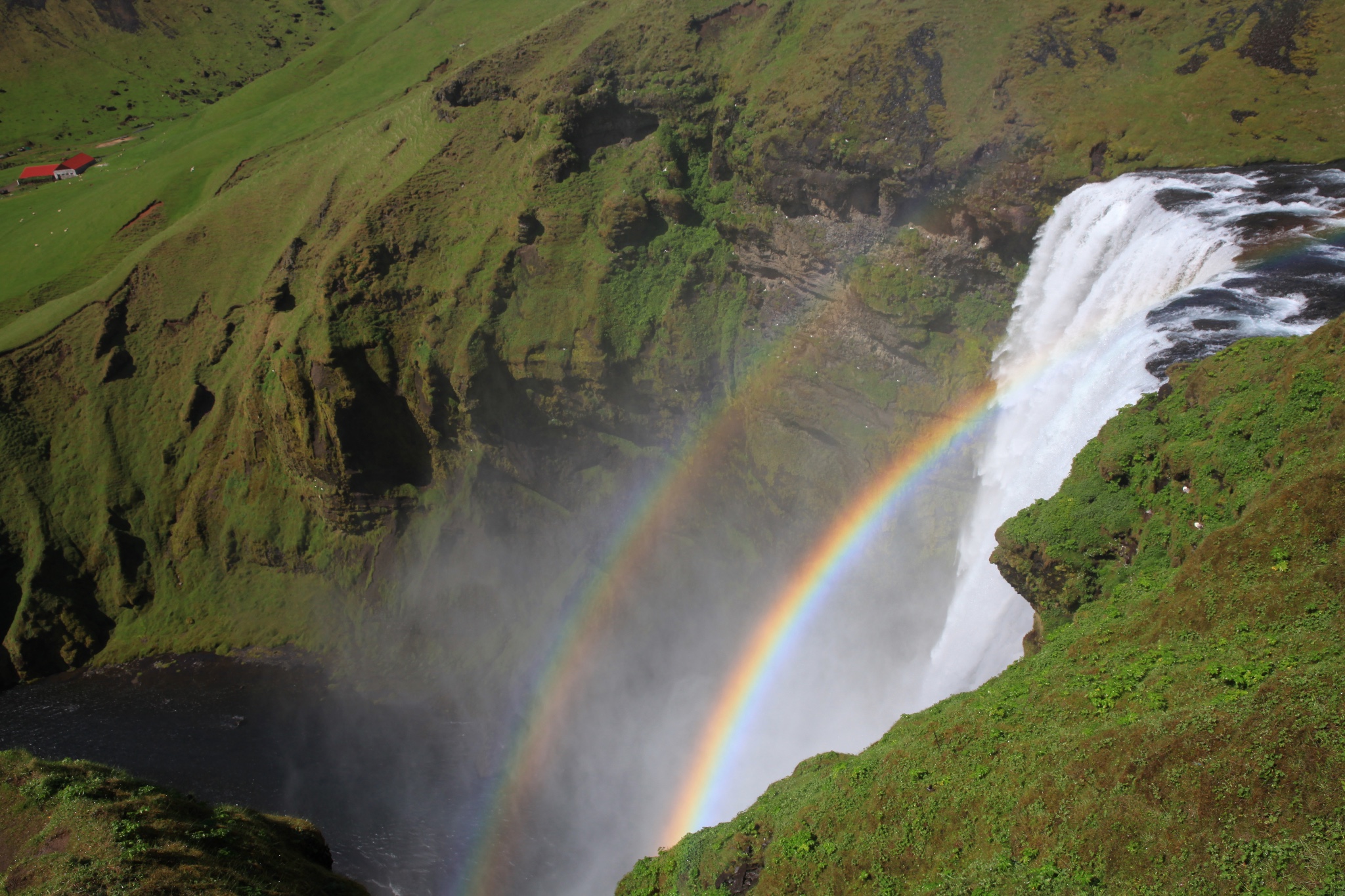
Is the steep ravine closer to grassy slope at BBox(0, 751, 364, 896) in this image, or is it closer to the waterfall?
the waterfall

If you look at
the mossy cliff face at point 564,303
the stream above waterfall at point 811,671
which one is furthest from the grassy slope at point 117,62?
the stream above waterfall at point 811,671

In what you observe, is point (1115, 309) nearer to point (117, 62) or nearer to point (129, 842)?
point (129, 842)

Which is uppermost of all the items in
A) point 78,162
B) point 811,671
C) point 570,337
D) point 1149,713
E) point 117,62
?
point 117,62

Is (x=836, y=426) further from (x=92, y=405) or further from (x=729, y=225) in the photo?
(x=92, y=405)

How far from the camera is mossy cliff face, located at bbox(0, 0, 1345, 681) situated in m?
29.0

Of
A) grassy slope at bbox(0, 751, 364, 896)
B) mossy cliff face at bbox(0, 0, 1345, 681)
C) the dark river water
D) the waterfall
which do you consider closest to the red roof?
mossy cliff face at bbox(0, 0, 1345, 681)

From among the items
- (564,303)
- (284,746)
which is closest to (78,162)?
(564,303)

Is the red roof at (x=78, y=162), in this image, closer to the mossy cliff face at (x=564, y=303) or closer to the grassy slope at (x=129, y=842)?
the mossy cliff face at (x=564, y=303)

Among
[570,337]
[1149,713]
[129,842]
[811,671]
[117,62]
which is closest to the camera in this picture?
[1149,713]

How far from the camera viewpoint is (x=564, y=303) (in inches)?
1431

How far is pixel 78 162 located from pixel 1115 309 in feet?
264

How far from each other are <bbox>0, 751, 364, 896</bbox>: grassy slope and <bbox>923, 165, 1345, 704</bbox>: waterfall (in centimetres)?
1728

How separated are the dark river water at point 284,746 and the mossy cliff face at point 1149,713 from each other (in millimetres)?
16527

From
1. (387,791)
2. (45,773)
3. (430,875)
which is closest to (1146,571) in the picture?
(45,773)
